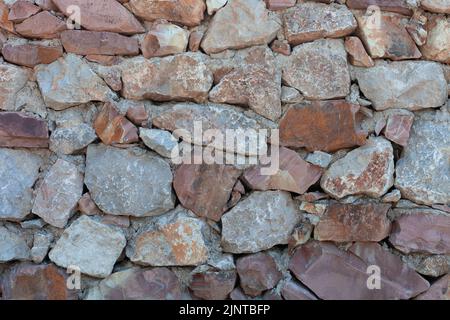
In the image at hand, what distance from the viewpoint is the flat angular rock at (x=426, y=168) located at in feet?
5.31

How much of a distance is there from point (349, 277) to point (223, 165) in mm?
543

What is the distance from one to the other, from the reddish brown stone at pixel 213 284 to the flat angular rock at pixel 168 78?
56cm

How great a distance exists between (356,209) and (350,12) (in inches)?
25.2

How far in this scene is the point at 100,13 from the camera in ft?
5.29

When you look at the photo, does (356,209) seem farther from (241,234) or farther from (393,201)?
(241,234)

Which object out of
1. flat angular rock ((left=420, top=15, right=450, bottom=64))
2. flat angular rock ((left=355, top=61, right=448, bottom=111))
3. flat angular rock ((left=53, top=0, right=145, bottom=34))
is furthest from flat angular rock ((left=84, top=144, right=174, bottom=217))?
flat angular rock ((left=420, top=15, right=450, bottom=64))

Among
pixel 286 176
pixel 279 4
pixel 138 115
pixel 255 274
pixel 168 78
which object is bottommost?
pixel 255 274

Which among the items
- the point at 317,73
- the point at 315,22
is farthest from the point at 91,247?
the point at 315,22

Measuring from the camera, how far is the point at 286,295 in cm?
162

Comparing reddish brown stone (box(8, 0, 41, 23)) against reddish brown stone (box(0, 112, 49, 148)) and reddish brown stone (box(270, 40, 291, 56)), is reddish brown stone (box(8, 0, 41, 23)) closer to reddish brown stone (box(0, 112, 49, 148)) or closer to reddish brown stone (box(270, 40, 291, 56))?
reddish brown stone (box(0, 112, 49, 148))

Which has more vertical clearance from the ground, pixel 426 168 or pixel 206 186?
pixel 426 168

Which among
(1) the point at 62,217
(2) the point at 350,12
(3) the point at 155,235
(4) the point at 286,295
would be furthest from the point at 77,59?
(4) the point at 286,295

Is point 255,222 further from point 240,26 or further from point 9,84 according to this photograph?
point 9,84

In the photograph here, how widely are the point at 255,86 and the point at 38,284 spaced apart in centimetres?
95
